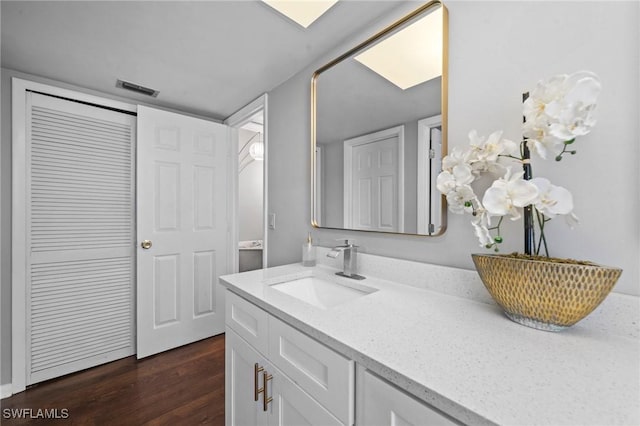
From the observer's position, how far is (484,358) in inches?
22.3

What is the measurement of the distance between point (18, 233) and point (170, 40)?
1.61 meters

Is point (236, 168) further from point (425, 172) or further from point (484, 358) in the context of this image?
point (484, 358)

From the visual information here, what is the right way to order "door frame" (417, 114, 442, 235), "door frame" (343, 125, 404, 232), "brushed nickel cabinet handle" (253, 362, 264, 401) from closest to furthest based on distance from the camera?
"brushed nickel cabinet handle" (253, 362, 264, 401) → "door frame" (417, 114, 442, 235) → "door frame" (343, 125, 404, 232)

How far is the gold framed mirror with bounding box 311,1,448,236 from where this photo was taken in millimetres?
1062

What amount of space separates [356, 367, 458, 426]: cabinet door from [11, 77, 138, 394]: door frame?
2352 millimetres

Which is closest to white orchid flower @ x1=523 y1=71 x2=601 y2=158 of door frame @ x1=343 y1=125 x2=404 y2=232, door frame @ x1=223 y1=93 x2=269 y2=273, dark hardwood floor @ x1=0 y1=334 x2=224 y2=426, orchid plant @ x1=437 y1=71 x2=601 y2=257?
orchid plant @ x1=437 y1=71 x2=601 y2=257

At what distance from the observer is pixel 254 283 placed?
1.17 m

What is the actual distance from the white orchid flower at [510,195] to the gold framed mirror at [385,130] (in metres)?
0.34

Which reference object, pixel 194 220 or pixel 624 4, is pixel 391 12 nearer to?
pixel 624 4

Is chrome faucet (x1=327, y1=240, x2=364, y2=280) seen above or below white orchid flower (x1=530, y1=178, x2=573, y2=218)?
below

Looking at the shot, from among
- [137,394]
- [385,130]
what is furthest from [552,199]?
[137,394]

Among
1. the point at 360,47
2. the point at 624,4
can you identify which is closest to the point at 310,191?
the point at 360,47

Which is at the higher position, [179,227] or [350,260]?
[179,227]

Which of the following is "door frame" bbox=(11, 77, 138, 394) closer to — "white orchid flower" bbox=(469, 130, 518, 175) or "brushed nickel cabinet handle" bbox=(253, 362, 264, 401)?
"brushed nickel cabinet handle" bbox=(253, 362, 264, 401)
